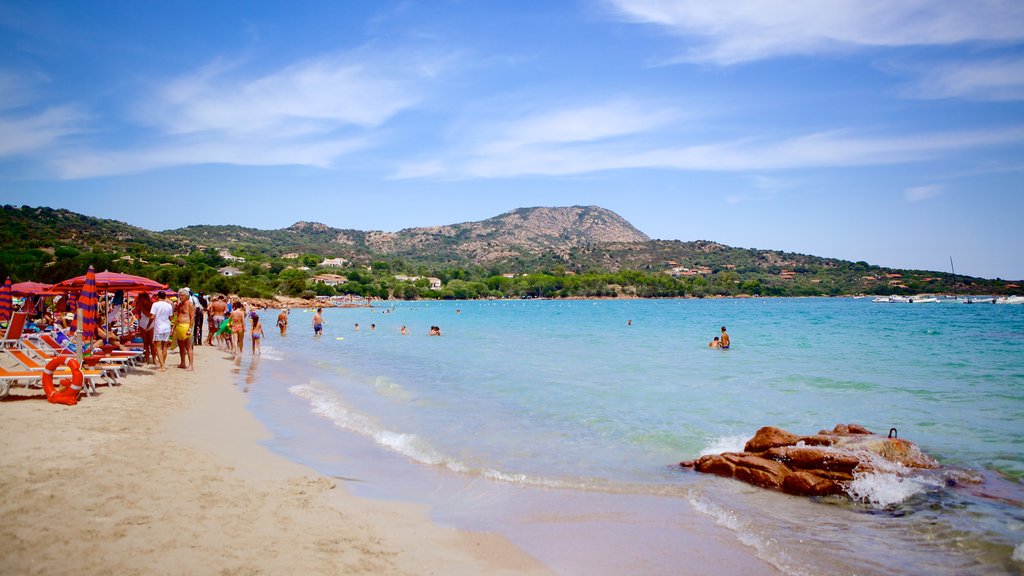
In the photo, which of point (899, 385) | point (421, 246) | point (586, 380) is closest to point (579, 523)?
point (586, 380)

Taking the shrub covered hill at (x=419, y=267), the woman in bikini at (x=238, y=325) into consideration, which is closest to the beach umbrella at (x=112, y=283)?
the woman in bikini at (x=238, y=325)

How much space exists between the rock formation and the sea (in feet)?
0.68

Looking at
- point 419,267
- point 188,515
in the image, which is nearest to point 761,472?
point 188,515

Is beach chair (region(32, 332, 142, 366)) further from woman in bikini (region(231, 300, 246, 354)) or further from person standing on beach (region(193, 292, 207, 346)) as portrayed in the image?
person standing on beach (region(193, 292, 207, 346))

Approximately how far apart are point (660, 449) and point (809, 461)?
6.95ft

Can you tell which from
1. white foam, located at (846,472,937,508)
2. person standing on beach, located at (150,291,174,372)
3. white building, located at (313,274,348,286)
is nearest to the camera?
white foam, located at (846,472,937,508)

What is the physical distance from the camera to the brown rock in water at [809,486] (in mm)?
6449

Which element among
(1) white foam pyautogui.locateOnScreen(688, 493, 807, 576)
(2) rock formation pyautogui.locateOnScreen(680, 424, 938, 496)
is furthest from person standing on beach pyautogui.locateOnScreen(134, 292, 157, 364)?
(1) white foam pyautogui.locateOnScreen(688, 493, 807, 576)

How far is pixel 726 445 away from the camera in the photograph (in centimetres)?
861

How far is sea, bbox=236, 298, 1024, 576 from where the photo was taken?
502 centimetres

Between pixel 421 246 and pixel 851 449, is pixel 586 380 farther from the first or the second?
pixel 421 246

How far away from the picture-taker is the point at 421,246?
196 meters

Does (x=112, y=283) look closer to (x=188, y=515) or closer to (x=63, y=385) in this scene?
(x=63, y=385)

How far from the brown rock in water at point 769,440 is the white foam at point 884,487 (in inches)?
44.7
